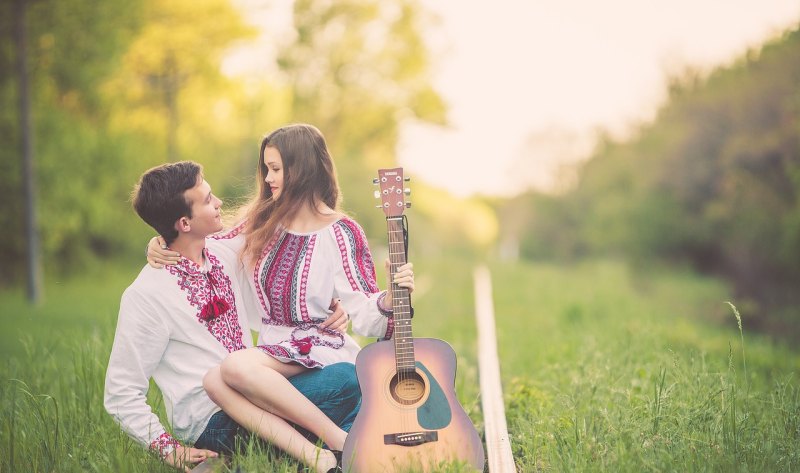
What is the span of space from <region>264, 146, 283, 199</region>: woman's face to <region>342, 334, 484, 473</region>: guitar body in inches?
38.0

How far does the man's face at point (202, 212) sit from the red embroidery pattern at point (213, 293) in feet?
0.58

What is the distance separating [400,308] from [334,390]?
0.53 metres

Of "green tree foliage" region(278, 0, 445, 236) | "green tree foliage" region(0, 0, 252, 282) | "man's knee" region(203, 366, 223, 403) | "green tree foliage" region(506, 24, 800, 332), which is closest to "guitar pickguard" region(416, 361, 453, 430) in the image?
"man's knee" region(203, 366, 223, 403)

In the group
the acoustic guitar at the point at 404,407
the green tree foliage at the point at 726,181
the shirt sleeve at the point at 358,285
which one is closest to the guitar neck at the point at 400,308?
the acoustic guitar at the point at 404,407

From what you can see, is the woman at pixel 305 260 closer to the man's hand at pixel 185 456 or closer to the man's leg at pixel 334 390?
the man's leg at pixel 334 390

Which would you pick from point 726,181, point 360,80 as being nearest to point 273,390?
point 726,181

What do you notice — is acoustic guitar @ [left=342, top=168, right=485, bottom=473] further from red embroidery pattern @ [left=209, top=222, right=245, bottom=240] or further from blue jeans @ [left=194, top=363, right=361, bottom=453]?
red embroidery pattern @ [left=209, top=222, right=245, bottom=240]

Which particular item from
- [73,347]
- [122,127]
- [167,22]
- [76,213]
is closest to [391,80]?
[167,22]

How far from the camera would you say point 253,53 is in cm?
2655

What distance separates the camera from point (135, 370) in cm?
382

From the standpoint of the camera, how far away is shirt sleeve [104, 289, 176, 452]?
3783 mm

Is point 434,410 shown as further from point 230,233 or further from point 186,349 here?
point 230,233

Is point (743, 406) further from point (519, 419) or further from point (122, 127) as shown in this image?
point (122, 127)

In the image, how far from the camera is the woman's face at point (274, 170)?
4.23 metres
